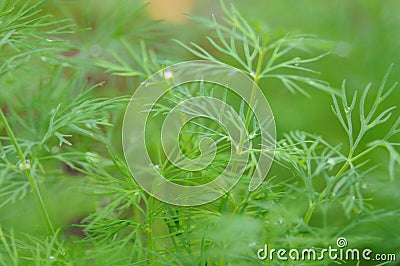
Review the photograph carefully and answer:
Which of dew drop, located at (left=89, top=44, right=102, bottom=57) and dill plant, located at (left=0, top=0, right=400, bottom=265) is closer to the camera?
dill plant, located at (left=0, top=0, right=400, bottom=265)

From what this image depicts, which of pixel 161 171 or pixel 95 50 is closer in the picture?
pixel 161 171

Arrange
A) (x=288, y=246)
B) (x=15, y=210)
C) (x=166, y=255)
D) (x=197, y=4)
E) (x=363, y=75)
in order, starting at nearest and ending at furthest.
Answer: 1. (x=288, y=246)
2. (x=166, y=255)
3. (x=15, y=210)
4. (x=363, y=75)
5. (x=197, y=4)

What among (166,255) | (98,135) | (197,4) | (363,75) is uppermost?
(197,4)

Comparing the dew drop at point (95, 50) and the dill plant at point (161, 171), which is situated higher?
the dew drop at point (95, 50)

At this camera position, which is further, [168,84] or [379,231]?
[379,231]

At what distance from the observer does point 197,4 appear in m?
1.57

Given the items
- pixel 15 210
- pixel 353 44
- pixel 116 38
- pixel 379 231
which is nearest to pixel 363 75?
pixel 353 44

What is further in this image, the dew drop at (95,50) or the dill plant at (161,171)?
the dew drop at (95,50)

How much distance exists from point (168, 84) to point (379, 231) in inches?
16.4

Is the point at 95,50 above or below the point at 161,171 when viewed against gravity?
above

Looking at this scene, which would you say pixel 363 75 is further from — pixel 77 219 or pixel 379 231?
pixel 77 219

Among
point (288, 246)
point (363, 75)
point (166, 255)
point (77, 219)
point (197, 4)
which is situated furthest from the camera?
point (197, 4)

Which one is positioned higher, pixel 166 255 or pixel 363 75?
pixel 363 75

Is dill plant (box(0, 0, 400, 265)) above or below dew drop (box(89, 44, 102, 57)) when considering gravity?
below
